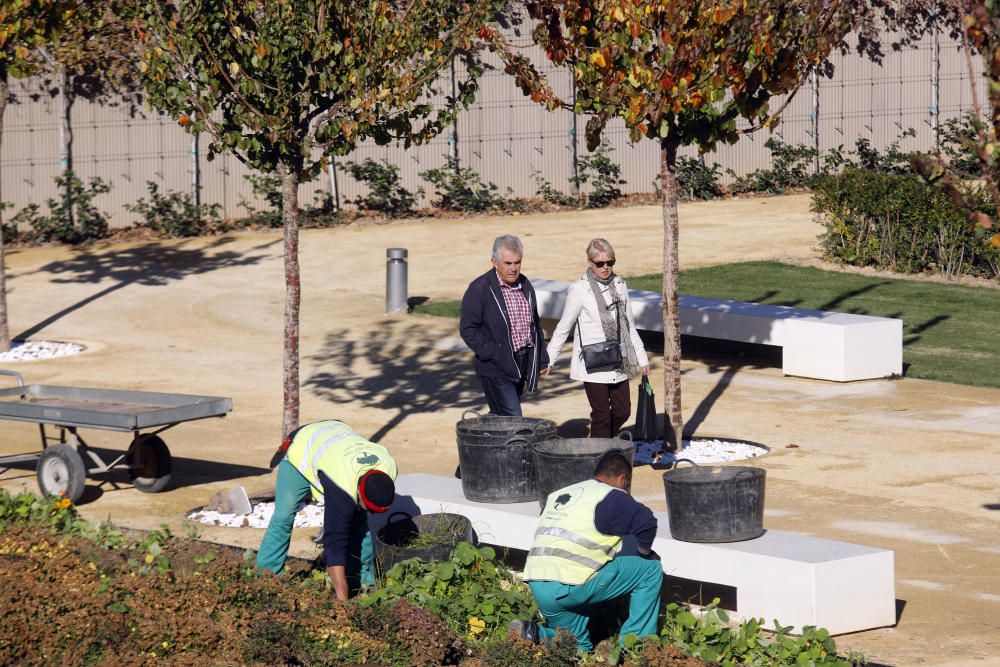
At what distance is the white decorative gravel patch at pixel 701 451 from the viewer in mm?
11383

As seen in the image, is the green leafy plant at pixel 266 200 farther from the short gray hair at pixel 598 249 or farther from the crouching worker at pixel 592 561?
the crouching worker at pixel 592 561

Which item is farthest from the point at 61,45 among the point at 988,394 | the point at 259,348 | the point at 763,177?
the point at 988,394

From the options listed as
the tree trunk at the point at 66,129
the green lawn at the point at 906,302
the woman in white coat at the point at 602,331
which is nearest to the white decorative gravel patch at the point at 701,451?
the woman in white coat at the point at 602,331

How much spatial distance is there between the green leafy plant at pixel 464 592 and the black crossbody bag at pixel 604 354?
2811 mm

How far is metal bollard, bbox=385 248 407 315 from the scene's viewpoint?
1866 cm

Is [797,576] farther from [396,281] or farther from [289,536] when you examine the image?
[396,281]

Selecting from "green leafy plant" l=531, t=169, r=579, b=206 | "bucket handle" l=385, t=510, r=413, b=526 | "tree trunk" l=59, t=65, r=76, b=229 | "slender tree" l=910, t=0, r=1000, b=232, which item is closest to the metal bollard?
"tree trunk" l=59, t=65, r=76, b=229

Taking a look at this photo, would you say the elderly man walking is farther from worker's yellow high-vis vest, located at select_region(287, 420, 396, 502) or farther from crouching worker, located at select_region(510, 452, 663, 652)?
crouching worker, located at select_region(510, 452, 663, 652)

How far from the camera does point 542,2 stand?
1145 cm

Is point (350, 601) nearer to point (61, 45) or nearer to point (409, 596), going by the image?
point (409, 596)

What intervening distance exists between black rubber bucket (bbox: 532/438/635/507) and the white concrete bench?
554mm

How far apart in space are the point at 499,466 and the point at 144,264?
50.1ft

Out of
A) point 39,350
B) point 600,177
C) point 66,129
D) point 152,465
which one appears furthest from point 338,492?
point 600,177

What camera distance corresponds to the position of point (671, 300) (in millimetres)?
11539
